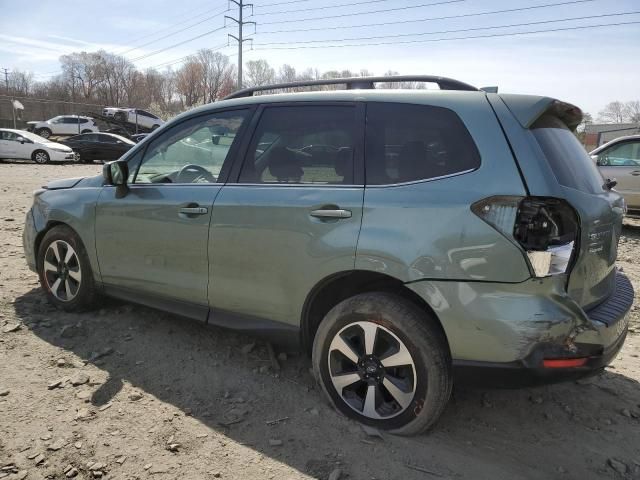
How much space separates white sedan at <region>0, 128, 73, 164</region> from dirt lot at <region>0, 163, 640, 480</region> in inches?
759

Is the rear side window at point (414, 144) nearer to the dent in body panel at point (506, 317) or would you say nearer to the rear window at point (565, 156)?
the rear window at point (565, 156)

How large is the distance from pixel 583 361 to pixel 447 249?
796mm

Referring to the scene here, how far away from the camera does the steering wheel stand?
3321 mm

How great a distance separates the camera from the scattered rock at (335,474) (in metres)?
2.37

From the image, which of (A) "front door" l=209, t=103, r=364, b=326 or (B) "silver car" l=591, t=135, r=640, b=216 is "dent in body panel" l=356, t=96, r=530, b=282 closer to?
(A) "front door" l=209, t=103, r=364, b=326

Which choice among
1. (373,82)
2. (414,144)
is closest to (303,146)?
(373,82)

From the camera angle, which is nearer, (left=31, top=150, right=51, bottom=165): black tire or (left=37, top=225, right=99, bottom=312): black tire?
(left=37, top=225, right=99, bottom=312): black tire

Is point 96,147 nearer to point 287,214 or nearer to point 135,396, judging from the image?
point 135,396

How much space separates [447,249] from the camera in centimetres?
235

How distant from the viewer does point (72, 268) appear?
411cm

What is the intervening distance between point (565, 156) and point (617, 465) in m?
1.57

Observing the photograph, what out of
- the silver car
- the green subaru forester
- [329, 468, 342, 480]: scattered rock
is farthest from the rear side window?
the silver car

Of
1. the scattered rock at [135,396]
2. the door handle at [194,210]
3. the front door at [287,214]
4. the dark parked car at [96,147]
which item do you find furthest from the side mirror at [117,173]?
the dark parked car at [96,147]

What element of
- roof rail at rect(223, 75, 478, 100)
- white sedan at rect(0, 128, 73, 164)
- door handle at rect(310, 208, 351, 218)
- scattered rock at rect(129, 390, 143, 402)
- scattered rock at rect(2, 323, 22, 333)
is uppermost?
roof rail at rect(223, 75, 478, 100)
